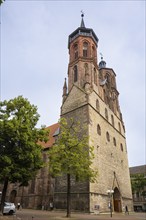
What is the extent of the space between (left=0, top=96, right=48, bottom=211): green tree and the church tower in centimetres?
812

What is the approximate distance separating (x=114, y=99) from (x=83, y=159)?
22.9 m

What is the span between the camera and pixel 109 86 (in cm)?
3994

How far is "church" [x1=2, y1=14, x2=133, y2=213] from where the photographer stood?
78.0 ft

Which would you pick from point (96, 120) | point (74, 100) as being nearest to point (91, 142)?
point (96, 120)

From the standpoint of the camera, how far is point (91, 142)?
25.2m

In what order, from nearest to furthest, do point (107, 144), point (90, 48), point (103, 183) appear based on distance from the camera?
point (103, 183) < point (107, 144) < point (90, 48)

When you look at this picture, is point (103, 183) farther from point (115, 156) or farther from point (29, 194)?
point (29, 194)

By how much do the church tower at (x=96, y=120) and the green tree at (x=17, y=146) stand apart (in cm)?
812

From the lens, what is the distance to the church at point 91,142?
23780 mm

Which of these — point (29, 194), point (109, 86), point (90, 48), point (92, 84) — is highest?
point (90, 48)

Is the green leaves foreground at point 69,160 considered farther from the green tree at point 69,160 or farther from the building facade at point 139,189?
the building facade at point 139,189

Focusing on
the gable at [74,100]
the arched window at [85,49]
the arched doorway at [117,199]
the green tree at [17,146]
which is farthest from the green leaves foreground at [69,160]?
the arched window at [85,49]

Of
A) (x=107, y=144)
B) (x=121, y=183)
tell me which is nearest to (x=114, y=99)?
(x=107, y=144)

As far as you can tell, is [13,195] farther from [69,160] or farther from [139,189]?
[139,189]
